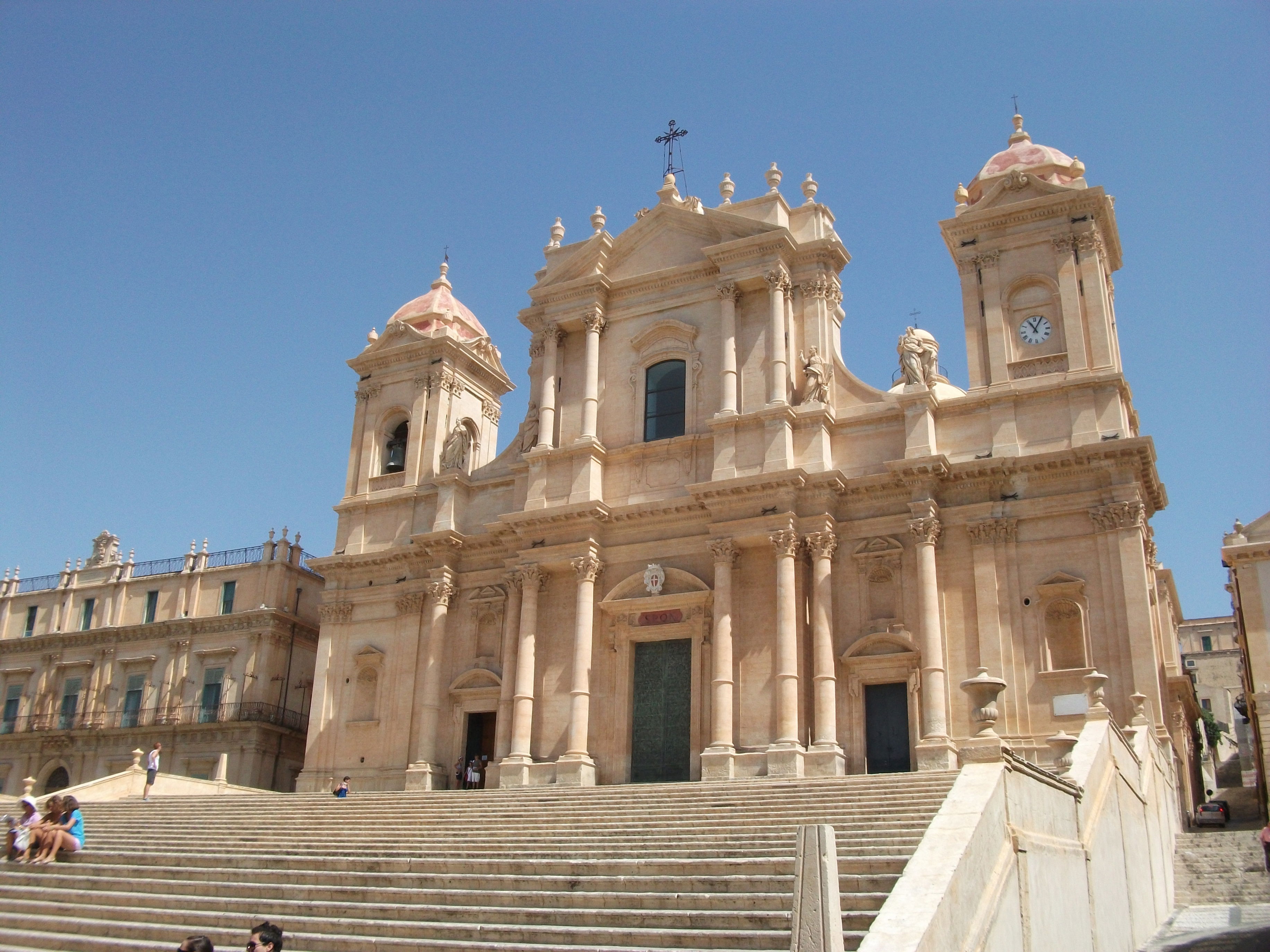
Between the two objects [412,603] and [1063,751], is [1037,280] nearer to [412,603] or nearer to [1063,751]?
[1063,751]

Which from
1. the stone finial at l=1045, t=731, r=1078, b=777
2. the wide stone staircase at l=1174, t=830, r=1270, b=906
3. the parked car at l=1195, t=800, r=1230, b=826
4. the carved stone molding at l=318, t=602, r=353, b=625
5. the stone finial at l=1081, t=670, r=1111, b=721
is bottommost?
the wide stone staircase at l=1174, t=830, r=1270, b=906

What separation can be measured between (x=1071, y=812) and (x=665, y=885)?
5.25 metres

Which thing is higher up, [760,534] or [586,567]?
[760,534]

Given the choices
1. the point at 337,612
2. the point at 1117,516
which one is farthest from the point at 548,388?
the point at 1117,516

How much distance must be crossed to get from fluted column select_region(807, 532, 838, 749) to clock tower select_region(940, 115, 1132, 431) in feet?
14.3

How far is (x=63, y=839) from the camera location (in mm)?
17734

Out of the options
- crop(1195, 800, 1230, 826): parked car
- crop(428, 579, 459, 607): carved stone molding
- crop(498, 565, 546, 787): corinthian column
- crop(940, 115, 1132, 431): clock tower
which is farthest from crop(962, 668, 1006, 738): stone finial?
crop(428, 579, 459, 607): carved stone molding

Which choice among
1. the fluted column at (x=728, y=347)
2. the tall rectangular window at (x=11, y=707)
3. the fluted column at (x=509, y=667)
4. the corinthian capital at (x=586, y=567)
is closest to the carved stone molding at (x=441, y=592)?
the fluted column at (x=509, y=667)

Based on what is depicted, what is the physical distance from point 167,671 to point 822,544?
24.4 metres

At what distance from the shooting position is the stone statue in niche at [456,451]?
31.4 m

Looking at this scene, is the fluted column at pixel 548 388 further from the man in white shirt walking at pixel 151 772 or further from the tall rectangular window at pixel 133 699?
the tall rectangular window at pixel 133 699

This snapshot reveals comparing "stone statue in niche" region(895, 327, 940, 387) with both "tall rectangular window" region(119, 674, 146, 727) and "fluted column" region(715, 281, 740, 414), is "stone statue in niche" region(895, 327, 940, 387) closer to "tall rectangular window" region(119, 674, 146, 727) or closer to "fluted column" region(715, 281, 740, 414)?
"fluted column" region(715, 281, 740, 414)

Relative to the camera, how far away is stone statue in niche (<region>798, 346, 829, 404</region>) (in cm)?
2694

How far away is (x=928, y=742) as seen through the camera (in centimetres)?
2311
